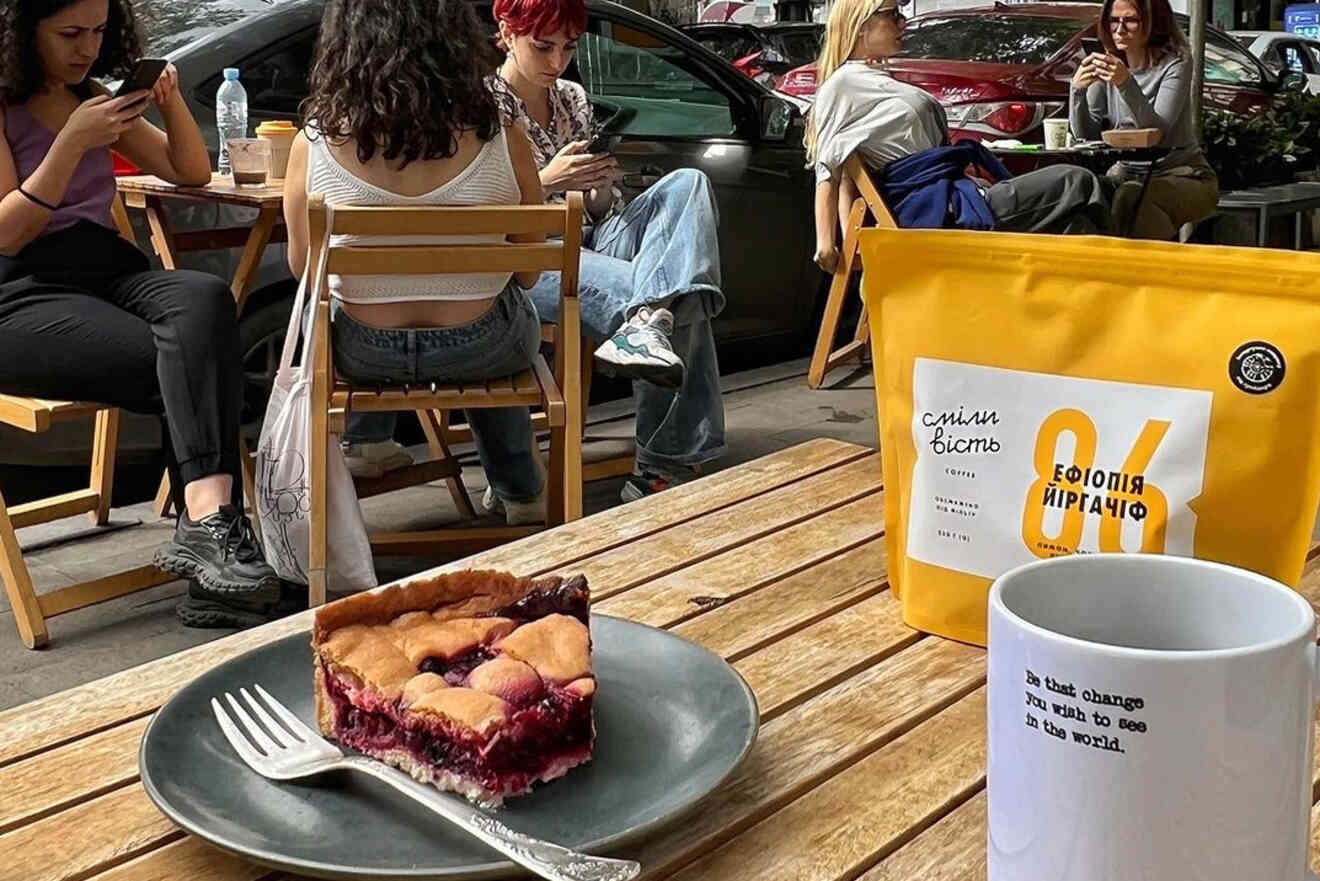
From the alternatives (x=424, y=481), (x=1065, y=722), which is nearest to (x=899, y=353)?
(x=1065, y=722)

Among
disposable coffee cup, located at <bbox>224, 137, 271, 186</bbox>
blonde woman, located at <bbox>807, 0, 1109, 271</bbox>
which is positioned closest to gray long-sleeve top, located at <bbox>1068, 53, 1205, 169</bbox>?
blonde woman, located at <bbox>807, 0, 1109, 271</bbox>

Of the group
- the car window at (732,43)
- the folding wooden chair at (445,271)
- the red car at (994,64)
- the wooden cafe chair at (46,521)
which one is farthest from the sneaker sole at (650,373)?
the car window at (732,43)

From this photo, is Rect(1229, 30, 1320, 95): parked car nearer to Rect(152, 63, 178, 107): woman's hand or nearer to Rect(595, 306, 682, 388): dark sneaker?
Rect(595, 306, 682, 388): dark sneaker

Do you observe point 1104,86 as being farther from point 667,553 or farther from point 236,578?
point 667,553

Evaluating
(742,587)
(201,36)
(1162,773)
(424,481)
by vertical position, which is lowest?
(424,481)

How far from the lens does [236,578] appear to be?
290 cm

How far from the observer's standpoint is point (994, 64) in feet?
22.1

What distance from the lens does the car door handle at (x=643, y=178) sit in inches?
190

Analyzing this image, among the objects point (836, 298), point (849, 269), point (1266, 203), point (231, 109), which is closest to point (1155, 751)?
point (231, 109)

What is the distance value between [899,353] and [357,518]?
1913mm

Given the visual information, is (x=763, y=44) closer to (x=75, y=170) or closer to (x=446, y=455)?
(x=446, y=455)

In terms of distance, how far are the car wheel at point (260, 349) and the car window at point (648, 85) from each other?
1.43m

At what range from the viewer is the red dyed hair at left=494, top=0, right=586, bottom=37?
3.57 metres

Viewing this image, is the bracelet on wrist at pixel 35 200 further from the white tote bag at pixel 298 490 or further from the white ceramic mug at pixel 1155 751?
the white ceramic mug at pixel 1155 751
